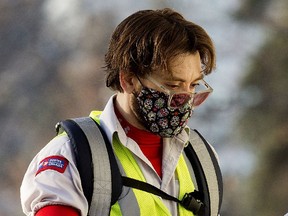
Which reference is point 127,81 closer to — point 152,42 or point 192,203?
point 152,42

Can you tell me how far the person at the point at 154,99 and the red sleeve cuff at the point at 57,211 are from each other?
10 centimetres

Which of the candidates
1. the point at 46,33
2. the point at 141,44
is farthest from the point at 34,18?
the point at 141,44

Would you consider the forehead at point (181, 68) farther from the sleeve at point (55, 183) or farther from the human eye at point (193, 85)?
the sleeve at point (55, 183)

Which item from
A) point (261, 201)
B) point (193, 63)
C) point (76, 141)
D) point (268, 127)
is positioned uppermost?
point (193, 63)

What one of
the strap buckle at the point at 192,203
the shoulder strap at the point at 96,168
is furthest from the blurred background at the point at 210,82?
the shoulder strap at the point at 96,168

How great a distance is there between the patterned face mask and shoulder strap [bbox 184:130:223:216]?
10 cm

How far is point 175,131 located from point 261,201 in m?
2.77

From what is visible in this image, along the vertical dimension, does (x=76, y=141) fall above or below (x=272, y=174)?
above

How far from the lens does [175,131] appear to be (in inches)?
82.2

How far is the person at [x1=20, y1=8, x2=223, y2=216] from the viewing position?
1.99 metres

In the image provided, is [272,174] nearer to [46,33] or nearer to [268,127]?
[268,127]

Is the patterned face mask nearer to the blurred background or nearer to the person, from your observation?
the person

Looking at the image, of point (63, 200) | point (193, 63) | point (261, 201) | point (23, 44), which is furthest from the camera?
point (23, 44)

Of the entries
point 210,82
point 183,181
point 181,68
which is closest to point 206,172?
point 183,181
